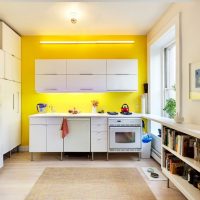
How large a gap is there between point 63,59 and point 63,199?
9.89ft

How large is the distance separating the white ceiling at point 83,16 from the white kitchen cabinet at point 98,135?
1.89 metres

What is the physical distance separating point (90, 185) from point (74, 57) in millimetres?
2988

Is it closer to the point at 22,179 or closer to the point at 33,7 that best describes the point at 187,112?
the point at 22,179

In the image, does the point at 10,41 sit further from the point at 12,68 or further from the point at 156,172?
the point at 156,172

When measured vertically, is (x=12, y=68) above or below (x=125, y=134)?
above

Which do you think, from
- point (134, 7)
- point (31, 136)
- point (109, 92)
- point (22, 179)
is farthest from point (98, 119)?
point (134, 7)

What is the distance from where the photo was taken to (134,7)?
146 inches

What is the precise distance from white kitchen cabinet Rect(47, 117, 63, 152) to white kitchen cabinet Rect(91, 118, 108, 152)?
629 millimetres

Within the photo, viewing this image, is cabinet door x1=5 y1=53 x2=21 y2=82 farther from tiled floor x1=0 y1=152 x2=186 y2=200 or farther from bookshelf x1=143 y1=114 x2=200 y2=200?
bookshelf x1=143 y1=114 x2=200 y2=200

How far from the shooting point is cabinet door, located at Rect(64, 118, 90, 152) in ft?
14.8

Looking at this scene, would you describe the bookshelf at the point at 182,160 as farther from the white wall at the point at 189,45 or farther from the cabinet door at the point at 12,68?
the cabinet door at the point at 12,68

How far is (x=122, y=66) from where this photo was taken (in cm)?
490

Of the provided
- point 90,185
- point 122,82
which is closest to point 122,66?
point 122,82

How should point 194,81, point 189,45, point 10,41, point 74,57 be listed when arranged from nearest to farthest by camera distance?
point 194,81 < point 189,45 < point 10,41 < point 74,57
